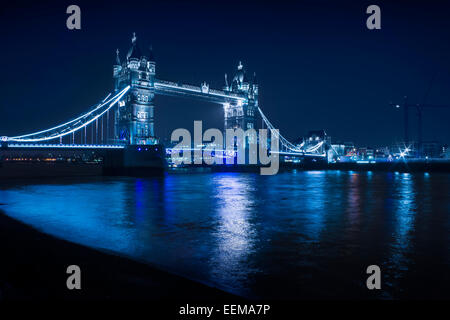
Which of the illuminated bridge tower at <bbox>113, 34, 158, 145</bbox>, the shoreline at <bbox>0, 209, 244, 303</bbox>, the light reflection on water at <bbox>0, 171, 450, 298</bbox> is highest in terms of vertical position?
the illuminated bridge tower at <bbox>113, 34, 158, 145</bbox>

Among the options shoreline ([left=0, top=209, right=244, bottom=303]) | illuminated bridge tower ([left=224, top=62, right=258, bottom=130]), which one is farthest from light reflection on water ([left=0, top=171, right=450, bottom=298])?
illuminated bridge tower ([left=224, top=62, right=258, bottom=130])

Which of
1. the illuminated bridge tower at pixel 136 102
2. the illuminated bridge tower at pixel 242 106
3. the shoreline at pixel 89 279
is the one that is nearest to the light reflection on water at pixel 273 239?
the shoreline at pixel 89 279

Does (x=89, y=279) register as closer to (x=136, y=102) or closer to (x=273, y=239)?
(x=273, y=239)

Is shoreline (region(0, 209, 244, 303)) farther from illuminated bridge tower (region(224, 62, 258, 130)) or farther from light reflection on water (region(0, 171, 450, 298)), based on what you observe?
Answer: illuminated bridge tower (region(224, 62, 258, 130))

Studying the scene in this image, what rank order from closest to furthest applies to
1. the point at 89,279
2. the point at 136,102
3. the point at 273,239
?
1. the point at 89,279
2. the point at 273,239
3. the point at 136,102

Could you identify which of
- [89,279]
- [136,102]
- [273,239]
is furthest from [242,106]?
[89,279]
